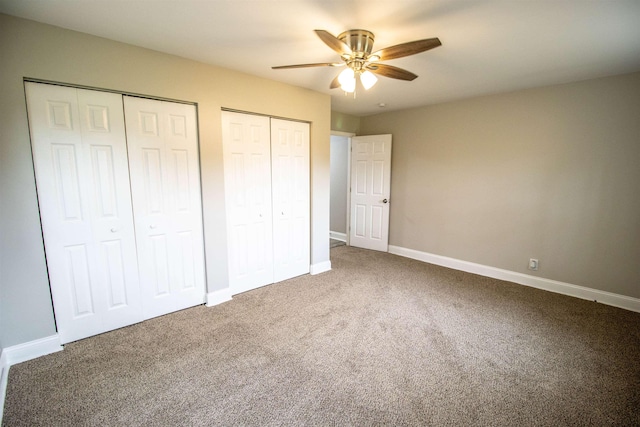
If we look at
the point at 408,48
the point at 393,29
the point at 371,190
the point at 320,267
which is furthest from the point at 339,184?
the point at 408,48

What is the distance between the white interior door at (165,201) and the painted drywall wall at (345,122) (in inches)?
106

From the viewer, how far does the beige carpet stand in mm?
1685

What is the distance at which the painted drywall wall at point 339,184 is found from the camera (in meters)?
5.86

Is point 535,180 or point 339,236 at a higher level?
point 535,180

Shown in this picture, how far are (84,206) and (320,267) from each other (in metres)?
2.74

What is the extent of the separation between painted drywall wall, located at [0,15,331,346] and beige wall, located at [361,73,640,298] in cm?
314

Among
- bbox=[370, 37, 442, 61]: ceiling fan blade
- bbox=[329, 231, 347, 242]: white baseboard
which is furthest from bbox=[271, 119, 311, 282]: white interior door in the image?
bbox=[329, 231, 347, 242]: white baseboard

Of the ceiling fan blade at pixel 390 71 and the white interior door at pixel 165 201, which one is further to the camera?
the white interior door at pixel 165 201

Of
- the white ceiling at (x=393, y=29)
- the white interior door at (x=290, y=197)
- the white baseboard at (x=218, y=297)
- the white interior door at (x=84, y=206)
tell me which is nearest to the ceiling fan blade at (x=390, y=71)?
the white ceiling at (x=393, y=29)

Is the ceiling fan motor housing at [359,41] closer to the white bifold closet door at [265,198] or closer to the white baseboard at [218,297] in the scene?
the white bifold closet door at [265,198]

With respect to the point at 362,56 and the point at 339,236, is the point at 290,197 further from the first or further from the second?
the point at 339,236

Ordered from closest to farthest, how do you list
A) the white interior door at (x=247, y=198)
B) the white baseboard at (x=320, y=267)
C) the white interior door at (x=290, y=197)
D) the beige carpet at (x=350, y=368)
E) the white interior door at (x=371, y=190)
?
the beige carpet at (x=350, y=368), the white interior door at (x=247, y=198), the white interior door at (x=290, y=197), the white baseboard at (x=320, y=267), the white interior door at (x=371, y=190)

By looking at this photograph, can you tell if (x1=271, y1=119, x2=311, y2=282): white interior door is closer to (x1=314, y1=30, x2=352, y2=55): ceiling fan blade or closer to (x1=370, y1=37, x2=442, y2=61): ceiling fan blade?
(x1=314, y1=30, x2=352, y2=55): ceiling fan blade

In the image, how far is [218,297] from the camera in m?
3.09
